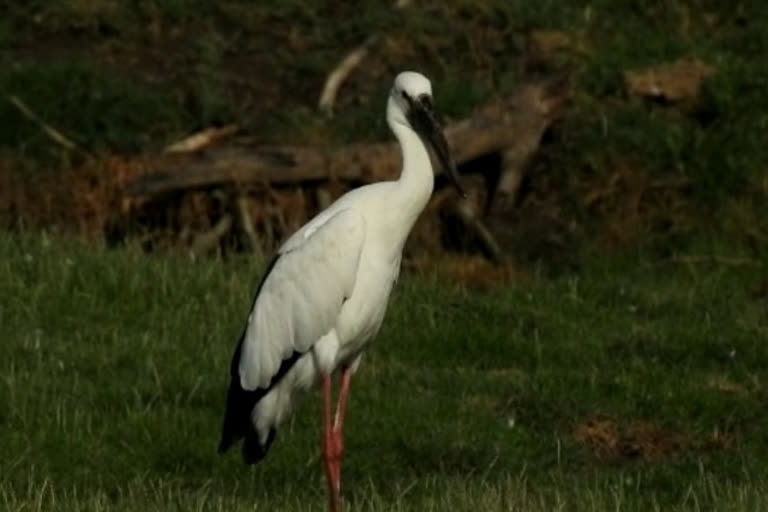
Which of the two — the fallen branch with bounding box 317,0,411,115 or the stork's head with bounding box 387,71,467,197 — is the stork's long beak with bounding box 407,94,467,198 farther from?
the fallen branch with bounding box 317,0,411,115

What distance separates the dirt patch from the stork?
1609mm

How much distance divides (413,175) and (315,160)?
17.3 ft

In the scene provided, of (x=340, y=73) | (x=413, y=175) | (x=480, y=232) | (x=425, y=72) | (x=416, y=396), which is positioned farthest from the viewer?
(x=425, y=72)

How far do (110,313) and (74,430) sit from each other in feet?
6.48

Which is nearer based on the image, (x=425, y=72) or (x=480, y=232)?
(x=480, y=232)

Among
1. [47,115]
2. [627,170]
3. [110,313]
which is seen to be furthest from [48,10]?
[110,313]

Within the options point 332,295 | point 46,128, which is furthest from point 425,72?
point 332,295

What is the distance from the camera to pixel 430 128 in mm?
9453

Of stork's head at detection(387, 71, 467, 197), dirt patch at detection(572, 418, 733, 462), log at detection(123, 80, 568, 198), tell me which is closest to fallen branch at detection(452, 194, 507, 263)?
log at detection(123, 80, 568, 198)

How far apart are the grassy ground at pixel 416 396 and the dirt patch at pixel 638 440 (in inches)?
0.4

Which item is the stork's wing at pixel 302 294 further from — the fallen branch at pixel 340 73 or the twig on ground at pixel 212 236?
the fallen branch at pixel 340 73

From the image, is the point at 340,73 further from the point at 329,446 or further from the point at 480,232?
the point at 329,446

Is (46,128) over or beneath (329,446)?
beneath

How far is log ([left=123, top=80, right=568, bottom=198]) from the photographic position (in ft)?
47.5
